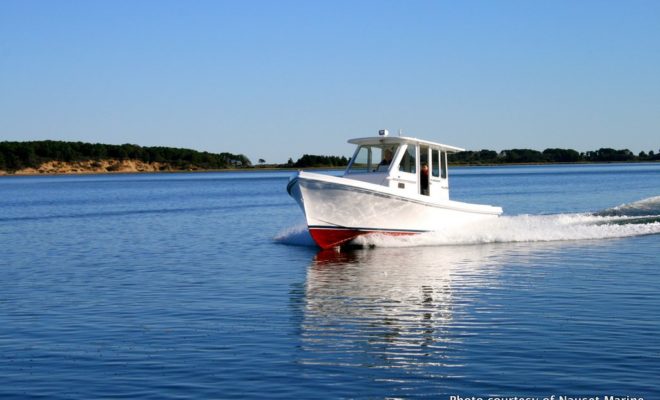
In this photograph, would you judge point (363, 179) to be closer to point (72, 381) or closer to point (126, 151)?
point (72, 381)

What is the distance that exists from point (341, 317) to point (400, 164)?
12196mm

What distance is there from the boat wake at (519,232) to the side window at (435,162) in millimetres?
1878

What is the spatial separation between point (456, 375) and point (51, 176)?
176740 millimetres

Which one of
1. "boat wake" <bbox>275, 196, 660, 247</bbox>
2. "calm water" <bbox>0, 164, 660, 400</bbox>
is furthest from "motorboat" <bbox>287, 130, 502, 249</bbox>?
"calm water" <bbox>0, 164, 660, 400</bbox>

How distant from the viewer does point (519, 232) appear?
2902cm

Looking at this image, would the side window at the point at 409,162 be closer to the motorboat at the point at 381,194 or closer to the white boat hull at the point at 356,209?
the motorboat at the point at 381,194

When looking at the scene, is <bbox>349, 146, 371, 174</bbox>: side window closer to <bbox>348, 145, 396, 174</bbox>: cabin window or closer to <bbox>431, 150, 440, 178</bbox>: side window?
<bbox>348, 145, 396, 174</bbox>: cabin window

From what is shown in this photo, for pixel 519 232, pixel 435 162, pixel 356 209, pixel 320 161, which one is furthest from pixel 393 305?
pixel 320 161

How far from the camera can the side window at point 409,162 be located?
26750 millimetres

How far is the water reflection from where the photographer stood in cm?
1230

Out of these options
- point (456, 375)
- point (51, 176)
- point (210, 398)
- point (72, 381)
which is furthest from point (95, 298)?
point (51, 176)

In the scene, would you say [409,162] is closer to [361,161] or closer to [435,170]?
[435,170]

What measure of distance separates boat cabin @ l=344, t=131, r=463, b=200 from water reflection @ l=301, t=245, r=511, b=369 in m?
2.20

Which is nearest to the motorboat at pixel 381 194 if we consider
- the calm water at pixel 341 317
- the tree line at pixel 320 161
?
the calm water at pixel 341 317
